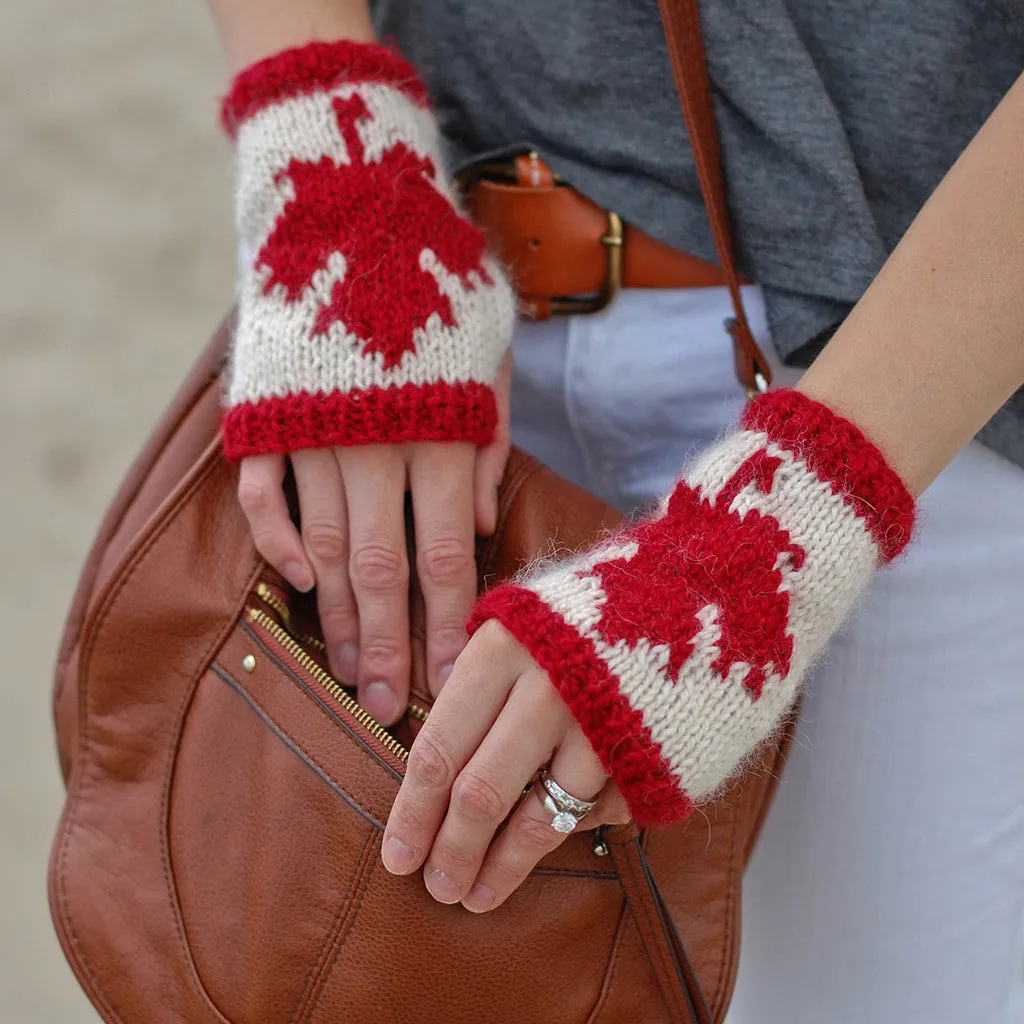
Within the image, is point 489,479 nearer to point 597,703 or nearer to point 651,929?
point 597,703

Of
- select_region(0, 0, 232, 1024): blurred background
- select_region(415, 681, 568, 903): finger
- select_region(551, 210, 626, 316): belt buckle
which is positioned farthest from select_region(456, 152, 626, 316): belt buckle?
select_region(0, 0, 232, 1024): blurred background

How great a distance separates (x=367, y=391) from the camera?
2.79ft

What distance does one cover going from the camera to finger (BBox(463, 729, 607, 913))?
29.2 inches

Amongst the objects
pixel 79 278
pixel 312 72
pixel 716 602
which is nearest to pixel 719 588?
pixel 716 602

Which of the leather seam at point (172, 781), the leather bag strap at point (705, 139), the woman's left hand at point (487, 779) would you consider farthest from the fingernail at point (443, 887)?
the leather bag strap at point (705, 139)

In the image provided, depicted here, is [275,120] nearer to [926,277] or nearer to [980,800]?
[926,277]

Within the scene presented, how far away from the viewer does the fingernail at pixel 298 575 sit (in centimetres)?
90

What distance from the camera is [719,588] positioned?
2.39 feet

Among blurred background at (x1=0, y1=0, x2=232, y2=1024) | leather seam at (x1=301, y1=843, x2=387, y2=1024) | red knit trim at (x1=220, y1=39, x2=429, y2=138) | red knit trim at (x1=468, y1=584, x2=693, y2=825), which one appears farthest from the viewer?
blurred background at (x1=0, y1=0, x2=232, y2=1024)

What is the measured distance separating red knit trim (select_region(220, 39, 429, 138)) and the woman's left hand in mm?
516

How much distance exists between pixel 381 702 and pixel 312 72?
0.56 metres

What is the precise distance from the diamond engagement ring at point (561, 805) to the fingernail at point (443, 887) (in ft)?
0.31

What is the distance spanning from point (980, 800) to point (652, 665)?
0.45 metres

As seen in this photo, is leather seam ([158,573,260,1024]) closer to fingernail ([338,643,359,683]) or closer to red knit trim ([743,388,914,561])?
fingernail ([338,643,359,683])
